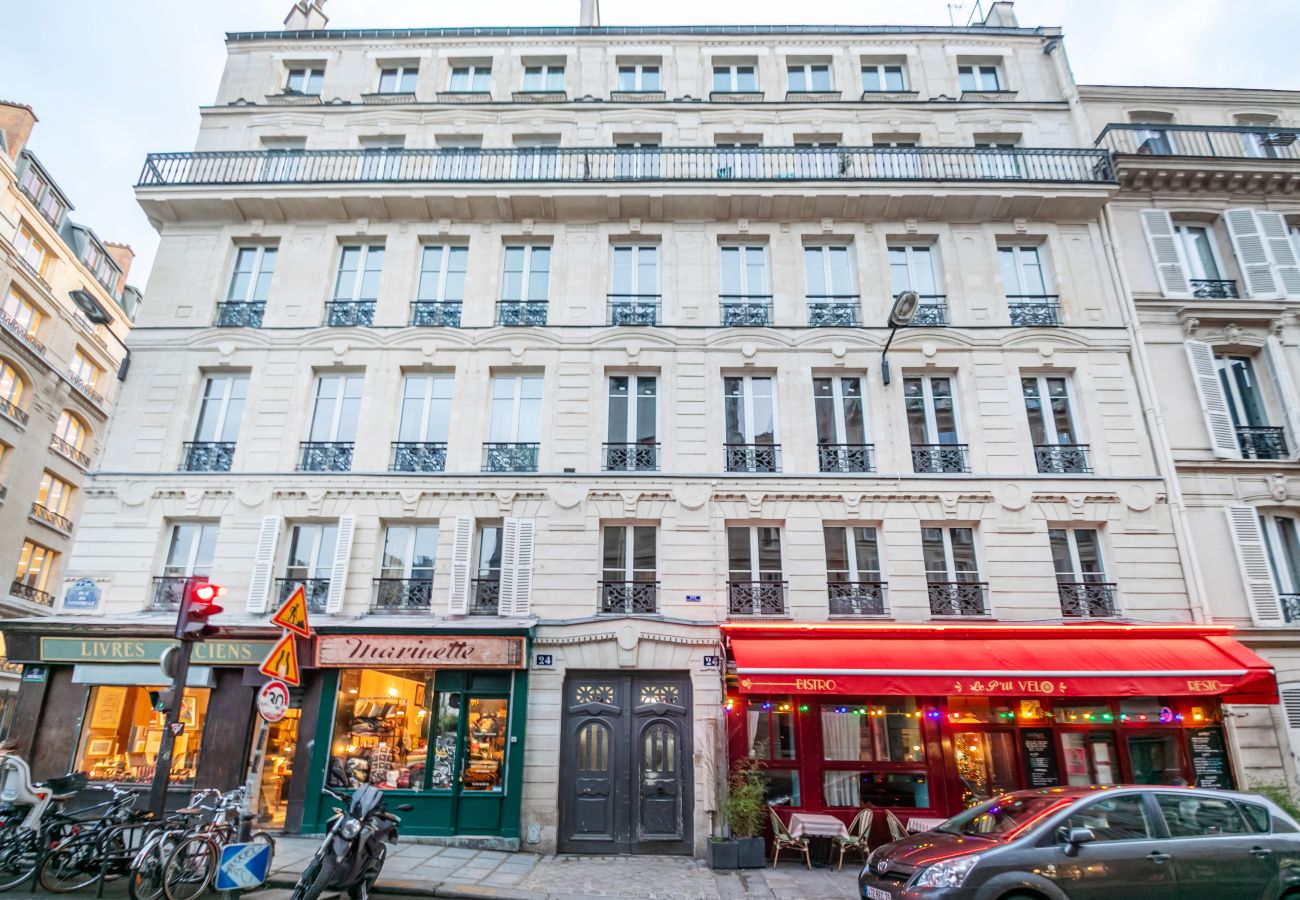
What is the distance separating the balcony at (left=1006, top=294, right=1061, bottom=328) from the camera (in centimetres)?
1300

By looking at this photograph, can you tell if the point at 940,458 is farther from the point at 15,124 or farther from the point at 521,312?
the point at 15,124

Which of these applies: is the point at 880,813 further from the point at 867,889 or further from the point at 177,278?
the point at 177,278

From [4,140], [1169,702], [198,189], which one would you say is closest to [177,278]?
[198,189]

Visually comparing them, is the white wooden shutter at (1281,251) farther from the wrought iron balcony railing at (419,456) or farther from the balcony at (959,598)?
the wrought iron balcony railing at (419,456)

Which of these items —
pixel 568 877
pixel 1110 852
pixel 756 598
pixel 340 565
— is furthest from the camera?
pixel 340 565

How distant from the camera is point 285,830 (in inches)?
403

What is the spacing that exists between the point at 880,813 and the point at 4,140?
28.4 meters

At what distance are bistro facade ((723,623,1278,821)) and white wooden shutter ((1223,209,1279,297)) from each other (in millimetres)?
6728

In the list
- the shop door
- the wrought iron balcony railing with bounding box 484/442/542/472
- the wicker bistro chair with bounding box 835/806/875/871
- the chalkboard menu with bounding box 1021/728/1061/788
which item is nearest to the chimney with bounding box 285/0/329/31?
the wrought iron balcony railing with bounding box 484/442/542/472

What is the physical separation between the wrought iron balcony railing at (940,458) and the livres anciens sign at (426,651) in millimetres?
7255

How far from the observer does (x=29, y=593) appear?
21.1 metres

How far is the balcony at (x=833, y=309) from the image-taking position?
13.0 m

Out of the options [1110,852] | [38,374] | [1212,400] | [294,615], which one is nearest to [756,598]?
[1110,852]

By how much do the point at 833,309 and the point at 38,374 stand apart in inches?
934
